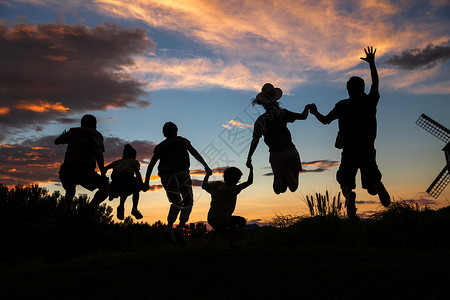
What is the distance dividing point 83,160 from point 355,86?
5.47 meters

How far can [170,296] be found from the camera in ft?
17.2

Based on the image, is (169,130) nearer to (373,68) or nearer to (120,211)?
(120,211)

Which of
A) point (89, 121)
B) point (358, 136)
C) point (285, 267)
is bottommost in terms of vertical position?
point (285, 267)

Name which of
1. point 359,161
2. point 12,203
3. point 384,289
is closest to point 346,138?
point 359,161

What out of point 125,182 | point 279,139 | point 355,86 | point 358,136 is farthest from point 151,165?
point 355,86

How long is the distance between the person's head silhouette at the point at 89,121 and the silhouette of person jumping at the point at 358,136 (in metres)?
4.73

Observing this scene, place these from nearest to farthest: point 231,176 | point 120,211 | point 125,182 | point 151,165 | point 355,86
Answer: point 231,176 < point 355,86 < point 151,165 < point 120,211 < point 125,182

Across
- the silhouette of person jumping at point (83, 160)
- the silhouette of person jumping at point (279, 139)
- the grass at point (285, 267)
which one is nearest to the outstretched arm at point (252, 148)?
the silhouette of person jumping at point (279, 139)

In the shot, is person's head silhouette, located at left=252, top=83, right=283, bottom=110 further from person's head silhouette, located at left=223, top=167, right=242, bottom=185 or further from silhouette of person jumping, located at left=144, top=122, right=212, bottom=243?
person's head silhouette, located at left=223, top=167, right=242, bottom=185

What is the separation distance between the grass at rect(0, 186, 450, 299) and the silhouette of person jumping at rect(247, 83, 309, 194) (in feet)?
4.52

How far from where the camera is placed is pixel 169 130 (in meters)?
8.37

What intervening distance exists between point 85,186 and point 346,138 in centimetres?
518

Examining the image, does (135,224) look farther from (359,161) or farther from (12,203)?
(359,161)

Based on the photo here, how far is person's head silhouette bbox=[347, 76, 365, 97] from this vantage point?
7.94 m
